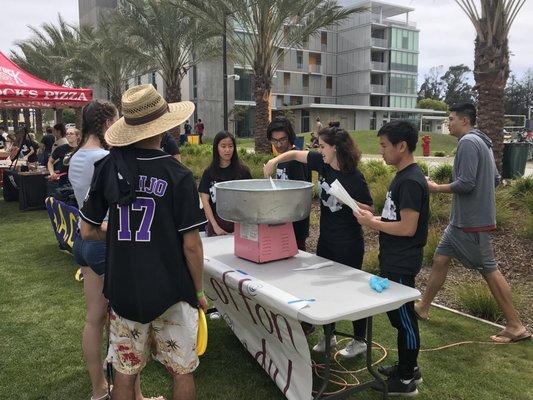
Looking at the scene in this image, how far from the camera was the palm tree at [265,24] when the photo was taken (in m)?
13.6

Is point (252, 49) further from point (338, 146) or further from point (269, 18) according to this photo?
point (338, 146)

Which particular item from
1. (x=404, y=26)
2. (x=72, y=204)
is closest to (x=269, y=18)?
(x=72, y=204)

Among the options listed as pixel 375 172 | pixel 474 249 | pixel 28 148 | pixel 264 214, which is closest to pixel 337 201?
pixel 264 214

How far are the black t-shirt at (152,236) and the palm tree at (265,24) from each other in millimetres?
12238

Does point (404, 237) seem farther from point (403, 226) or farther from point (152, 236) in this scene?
point (152, 236)

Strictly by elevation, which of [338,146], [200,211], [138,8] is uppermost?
[138,8]

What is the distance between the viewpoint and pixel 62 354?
135 inches

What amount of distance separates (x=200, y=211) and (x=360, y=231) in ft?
4.82

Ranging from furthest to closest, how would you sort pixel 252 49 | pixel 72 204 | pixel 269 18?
pixel 252 49 → pixel 269 18 → pixel 72 204

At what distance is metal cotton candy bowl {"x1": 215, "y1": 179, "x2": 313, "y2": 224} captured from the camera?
260 cm

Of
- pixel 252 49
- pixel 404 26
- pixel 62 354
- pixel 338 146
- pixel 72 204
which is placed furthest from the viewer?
pixel 404 26

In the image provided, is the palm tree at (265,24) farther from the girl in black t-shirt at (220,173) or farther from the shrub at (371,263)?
the girl in black t-shirt at (220,173)

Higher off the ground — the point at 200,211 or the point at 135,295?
the point at 200,211

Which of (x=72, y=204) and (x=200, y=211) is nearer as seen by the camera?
(x=200, y=211)
